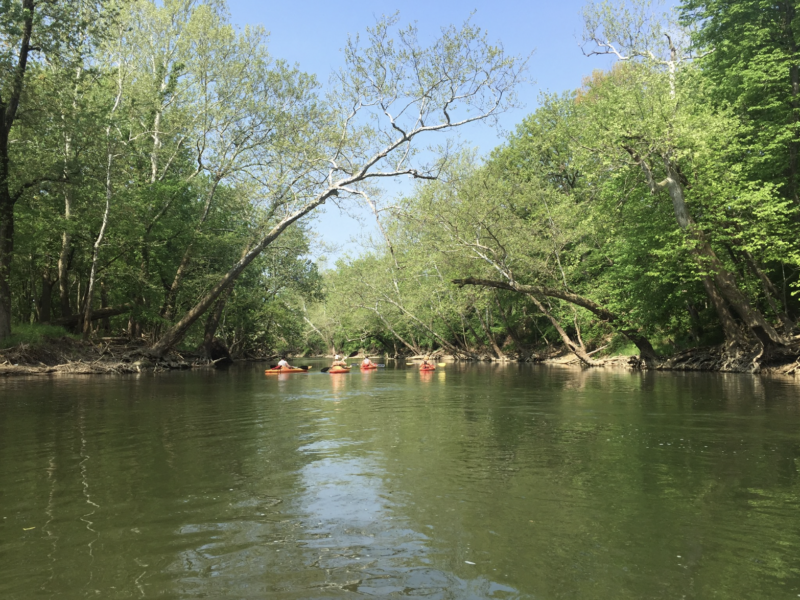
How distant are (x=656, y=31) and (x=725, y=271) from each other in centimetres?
1135

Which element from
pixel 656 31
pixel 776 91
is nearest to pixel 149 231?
pixel 656 31

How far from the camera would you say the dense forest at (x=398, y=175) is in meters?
20.7

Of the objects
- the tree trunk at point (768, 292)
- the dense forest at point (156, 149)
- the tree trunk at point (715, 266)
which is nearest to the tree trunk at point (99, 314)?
the dense forest at point (156, 149)

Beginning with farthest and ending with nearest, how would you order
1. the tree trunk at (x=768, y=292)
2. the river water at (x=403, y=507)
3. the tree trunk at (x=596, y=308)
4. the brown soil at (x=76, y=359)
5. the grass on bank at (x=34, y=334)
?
the tree trunk at (x=596, y=308), the grass on bank at (x=34, y=334), the brown soil at (x=76, y=359), the tree trunk at (x=768, y=292), the river water at (x=403, y=507)

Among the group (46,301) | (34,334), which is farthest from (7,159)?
(46,301)

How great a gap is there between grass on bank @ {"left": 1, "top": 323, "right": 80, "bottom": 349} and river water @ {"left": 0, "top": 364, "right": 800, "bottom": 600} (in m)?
14.9

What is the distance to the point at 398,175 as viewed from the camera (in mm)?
25625

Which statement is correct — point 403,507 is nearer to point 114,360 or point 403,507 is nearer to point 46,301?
point 114,360

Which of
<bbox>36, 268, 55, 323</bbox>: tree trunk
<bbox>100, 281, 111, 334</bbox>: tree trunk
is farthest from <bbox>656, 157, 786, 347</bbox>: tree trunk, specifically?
<bbox>36, 268, 55, 323</bbox>: tree trunk

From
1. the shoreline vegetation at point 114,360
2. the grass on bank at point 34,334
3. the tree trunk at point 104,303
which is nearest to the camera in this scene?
the shoreline vegetation at point 114,360

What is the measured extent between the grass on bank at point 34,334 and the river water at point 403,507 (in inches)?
586

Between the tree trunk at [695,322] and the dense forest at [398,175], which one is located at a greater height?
the dense forest at [398,175]

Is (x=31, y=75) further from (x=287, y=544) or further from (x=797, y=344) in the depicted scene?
(x=797, y=344)

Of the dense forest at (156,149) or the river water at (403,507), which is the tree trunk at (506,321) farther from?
the river water at (403,507)
